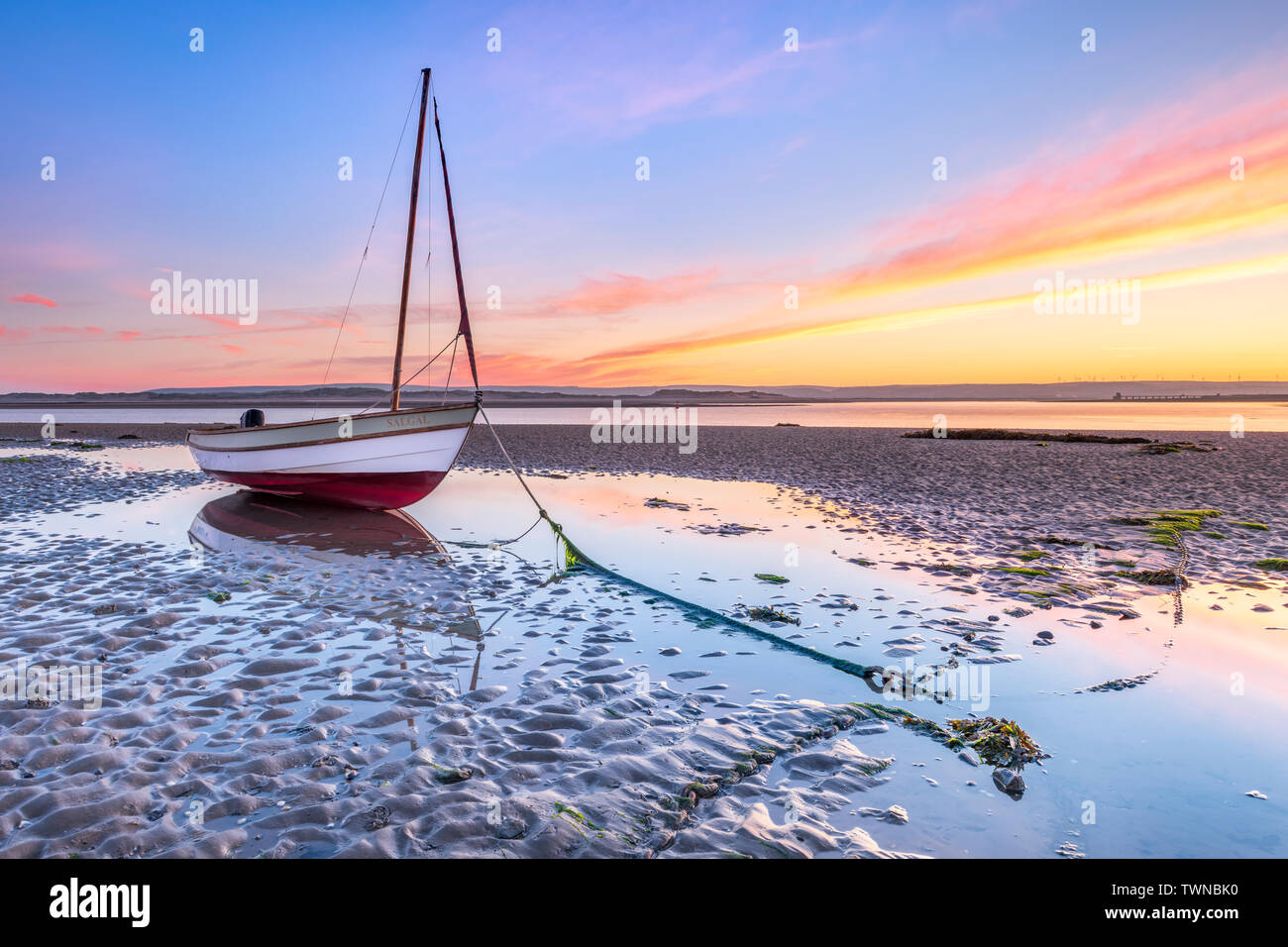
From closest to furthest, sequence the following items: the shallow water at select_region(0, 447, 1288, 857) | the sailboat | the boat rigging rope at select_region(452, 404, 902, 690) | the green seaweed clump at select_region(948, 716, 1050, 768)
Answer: the shallow water at select_region(0, 447, 1288, 857), the green seaweed clump at select_region(948, 716, 1050, 768), the boat rigging rope at select_region(452, 404, 902, 690), the sailboat

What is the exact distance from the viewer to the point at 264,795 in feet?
13.8

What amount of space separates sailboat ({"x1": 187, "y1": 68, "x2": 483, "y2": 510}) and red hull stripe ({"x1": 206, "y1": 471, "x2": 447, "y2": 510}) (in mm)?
25

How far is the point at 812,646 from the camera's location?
756 cm

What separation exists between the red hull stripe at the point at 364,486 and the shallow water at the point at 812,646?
6.80 feet

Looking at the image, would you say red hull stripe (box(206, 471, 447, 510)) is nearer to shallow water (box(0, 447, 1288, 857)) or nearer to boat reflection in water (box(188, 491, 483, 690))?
boat reflection in water (box(188, 491, 483, 690))

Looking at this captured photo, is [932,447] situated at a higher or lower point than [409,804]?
higher

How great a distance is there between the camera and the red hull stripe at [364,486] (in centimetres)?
1631

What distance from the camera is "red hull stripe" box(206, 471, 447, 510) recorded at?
53.5 feet
